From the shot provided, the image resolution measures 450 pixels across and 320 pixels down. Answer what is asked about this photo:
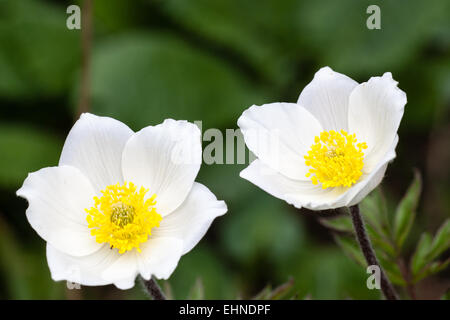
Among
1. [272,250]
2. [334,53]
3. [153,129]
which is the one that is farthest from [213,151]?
[153,129]

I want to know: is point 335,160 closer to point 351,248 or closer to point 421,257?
point 351,248

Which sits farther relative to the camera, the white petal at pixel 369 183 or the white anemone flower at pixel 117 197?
the white anemone flower at pixel 117 197

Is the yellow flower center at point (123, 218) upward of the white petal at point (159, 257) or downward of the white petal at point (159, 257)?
upward

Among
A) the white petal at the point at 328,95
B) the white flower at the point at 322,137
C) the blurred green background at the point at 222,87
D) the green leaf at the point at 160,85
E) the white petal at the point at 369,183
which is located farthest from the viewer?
the green leaf at the point at 160,85

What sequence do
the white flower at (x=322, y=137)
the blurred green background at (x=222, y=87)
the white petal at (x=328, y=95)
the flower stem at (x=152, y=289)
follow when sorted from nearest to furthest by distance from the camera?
1. the flower stem at (x=152, y=289)
2. the white flower at (x=322, y=137)
3. the white petal at (x=328, y=95)
4. the blurred green background at (x=222, y=87)

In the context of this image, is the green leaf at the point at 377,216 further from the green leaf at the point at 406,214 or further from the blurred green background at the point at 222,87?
the blurred green background at the point at 222,87

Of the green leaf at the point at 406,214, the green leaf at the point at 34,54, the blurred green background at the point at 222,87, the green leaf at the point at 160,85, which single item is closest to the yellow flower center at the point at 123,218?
the green leaf at the point at 406,214

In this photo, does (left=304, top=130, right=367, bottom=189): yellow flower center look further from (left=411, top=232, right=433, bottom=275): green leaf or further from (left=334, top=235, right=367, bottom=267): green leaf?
(left=411, top=232, right=433, bottom=275): green leaf

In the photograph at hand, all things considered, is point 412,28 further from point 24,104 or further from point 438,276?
point 24,104

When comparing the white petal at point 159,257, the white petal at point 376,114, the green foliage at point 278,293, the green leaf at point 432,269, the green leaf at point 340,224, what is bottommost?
the green foliage at point 278,293
